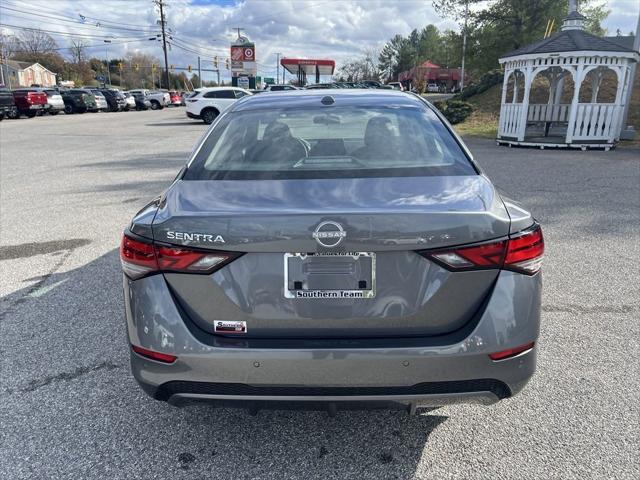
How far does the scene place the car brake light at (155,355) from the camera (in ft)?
6.73

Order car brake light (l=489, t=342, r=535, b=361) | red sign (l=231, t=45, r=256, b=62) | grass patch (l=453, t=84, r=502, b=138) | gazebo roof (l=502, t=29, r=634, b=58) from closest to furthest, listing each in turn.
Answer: car brake light (l=489, t=342, r=535, b=361) < gazebo roof (l=502, t=29, r=634, b=58) < grass patch (l=453, t=84, r=502, b=138) < red sign (l=231, t=45, r=256, b=62)

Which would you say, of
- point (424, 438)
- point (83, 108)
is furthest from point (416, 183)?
point (83, 108)

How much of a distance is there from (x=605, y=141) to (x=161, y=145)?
523 inches

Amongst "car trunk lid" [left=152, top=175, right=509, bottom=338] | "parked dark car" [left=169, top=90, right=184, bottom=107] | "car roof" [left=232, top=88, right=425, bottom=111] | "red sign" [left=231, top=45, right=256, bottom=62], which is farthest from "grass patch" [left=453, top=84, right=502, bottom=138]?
"parked dark car" [left=169, top=90, right=184, bottom=107]

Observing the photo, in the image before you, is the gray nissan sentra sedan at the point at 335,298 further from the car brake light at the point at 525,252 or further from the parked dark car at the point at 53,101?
the parked dark car at the point at 53,101

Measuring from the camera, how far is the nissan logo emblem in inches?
75.0

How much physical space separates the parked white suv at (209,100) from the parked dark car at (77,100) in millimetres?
15814

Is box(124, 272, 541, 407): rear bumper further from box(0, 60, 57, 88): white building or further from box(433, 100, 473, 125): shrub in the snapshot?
box(0, 60, 57, 88): white building

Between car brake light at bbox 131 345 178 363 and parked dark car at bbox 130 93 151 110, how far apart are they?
48619mm

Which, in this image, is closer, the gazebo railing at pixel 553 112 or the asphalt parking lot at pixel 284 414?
the asphalt parking lot at pixel 284 414

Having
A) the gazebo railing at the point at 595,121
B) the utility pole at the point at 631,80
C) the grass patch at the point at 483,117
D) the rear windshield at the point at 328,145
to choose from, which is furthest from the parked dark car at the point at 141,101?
the rear windshield at the point at 328,145

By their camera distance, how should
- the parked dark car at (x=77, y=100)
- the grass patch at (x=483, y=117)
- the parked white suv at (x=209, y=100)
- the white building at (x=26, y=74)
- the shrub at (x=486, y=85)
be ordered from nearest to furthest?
the grass patch at (x=483, y=117)
the parked white suv at (x=209, y=100)
the shrub at (x=486, y=85)
the parked dark car at (x=77, y=100)
the white building at (x=26, y=74)

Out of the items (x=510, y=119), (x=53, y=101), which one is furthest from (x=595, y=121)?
(x=53, y=101)

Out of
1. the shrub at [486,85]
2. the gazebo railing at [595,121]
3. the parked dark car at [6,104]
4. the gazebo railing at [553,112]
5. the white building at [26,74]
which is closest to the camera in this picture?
the gazebo railing at [595,121]
